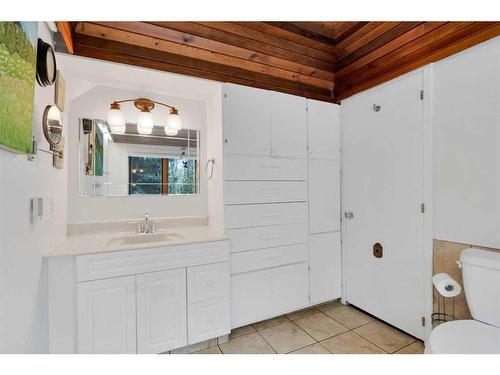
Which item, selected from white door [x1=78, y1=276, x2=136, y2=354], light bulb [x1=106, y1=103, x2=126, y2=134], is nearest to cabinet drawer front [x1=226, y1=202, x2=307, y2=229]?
white door [x1=78, y1=276, x2=136, y2=354]

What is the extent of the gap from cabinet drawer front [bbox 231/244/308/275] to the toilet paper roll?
3.32 ft

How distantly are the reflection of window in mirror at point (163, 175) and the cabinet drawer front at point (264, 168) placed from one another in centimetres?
52

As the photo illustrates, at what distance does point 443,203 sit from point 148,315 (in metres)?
2.20

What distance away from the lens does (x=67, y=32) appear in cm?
154

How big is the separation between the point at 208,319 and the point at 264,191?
1091mm

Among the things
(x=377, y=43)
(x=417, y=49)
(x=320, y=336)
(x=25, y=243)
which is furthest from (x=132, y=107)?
(x=320, y=336)

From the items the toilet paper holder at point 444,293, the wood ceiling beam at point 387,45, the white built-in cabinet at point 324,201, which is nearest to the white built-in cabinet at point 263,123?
the white built-in cabinet at point 324,201

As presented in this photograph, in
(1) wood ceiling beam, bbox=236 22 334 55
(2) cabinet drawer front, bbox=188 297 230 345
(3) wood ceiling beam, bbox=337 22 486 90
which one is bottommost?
(2) cabinet drawer front, bbox=188 297 230 345

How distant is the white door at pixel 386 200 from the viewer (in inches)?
74.1

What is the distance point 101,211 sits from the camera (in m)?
2.02

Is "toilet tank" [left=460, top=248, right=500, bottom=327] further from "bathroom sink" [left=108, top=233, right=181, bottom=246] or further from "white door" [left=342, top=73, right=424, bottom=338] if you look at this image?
"bathroom sink" [left=108, top=233, right=181, bottom=246]

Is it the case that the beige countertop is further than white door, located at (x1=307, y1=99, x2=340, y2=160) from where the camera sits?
No

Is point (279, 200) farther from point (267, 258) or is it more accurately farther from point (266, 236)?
point (267, 258)

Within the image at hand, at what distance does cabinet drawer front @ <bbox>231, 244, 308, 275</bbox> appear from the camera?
1.99m
